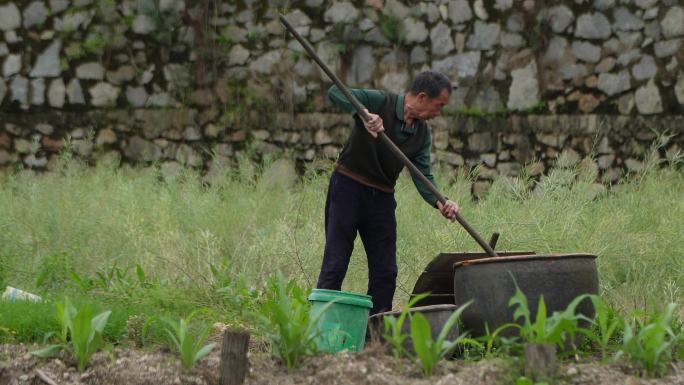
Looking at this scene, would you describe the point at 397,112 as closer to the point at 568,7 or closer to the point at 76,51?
the point at 568,7

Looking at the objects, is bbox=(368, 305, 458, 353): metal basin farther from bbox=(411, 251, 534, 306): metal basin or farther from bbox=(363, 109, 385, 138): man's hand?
bbox=(363, 109, 385, 138): man's hand

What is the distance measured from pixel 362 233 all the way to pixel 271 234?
170 cm

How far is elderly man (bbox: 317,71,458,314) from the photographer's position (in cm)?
564

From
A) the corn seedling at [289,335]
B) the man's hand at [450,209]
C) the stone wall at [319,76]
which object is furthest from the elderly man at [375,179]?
the stone wall at [319,76]

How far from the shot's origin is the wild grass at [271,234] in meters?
6.59

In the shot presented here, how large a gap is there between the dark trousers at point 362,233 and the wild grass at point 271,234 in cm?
57

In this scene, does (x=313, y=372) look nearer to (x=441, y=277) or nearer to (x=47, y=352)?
(x=47, y=352)

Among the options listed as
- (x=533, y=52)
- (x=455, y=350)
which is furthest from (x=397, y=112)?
(x=533, y=52)

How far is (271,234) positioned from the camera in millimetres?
7492

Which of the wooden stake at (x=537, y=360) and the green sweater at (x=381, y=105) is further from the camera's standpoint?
the green sweater at (x=381, y=105)

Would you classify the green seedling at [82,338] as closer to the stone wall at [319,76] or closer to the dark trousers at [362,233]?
the dark trousers at [362,233]

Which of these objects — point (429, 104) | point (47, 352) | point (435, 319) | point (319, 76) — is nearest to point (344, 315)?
point (435, 319)

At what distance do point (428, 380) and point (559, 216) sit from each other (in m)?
3.23

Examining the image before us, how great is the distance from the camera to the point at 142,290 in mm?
6109
